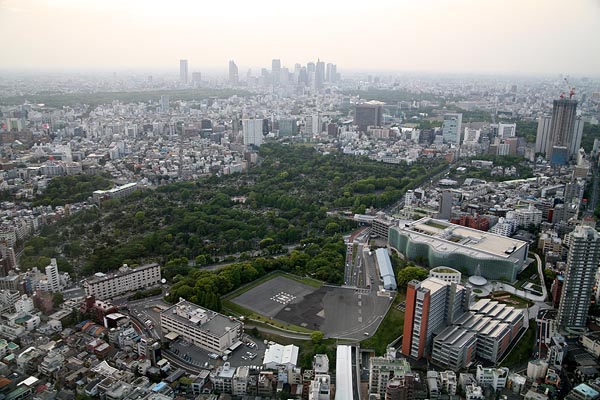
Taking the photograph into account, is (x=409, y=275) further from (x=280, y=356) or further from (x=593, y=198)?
(x=593, y=198)

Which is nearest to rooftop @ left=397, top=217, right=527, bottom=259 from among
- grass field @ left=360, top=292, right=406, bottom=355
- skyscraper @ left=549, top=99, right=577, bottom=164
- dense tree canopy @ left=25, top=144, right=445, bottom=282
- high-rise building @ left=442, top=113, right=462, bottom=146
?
dense tree canopy @ left=25, top=144, right=445, bottom=282

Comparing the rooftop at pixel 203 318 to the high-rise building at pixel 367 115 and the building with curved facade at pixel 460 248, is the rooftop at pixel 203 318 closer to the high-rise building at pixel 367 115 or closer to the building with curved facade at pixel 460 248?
the building with curved facade at pixel 460 248

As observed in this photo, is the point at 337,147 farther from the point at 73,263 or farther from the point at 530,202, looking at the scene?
the point at 73,263

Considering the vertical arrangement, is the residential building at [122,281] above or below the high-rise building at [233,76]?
below

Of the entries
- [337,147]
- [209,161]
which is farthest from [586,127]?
[209,161]

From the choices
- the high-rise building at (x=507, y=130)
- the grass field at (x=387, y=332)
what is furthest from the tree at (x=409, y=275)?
the high-rise building at (x=507, y=130)

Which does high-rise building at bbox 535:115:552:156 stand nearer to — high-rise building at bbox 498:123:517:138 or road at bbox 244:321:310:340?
high-rise building at bbox 498:123:517:138

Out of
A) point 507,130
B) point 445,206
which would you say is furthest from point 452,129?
point 445,206
